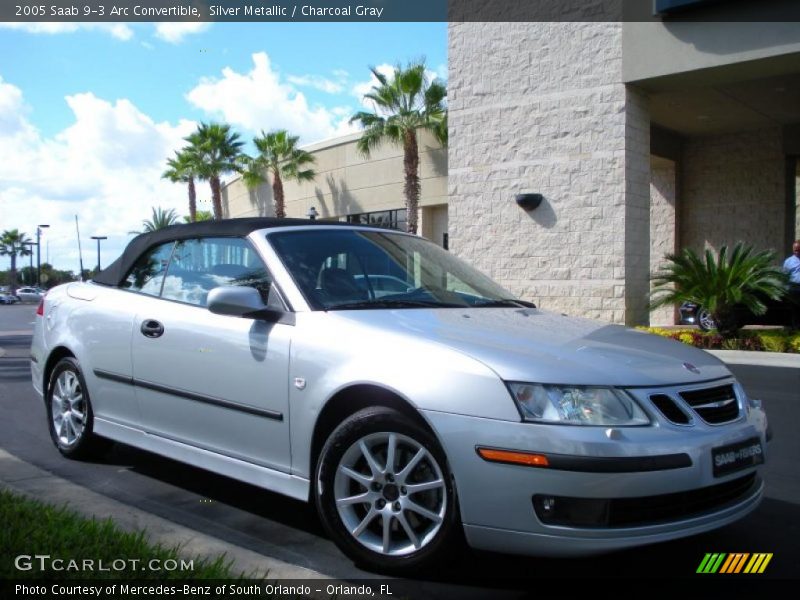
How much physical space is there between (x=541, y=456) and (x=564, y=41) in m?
14.4

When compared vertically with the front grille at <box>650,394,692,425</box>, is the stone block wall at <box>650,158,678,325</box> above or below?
above

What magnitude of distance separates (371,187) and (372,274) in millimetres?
23815

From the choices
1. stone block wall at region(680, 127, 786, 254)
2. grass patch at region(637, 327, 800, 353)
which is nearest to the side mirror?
grass patch at region(637, 327, 800, 353)

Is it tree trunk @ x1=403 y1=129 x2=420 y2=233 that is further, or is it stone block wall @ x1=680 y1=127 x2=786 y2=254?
tree trunk @ x1=403 y1=129 x2=420 y2=233

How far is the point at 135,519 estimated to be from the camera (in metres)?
3.84

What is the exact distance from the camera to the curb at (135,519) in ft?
10.7

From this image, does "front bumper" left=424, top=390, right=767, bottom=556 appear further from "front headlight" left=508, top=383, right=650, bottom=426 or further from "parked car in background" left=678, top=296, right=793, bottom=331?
"parked car in background" left=678, top=296, right=793, bottom=331

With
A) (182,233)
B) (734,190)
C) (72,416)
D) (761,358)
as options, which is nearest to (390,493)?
(182,233)

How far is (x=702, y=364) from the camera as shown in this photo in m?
3.60

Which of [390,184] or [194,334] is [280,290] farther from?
[390,184]

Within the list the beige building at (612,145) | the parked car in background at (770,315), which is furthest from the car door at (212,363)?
the beige building at (612,145)

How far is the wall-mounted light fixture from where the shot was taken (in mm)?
16219

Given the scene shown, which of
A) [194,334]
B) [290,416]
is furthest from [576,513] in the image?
[194,334]

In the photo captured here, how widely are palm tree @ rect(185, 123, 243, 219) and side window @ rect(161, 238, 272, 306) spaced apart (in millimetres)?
30180
